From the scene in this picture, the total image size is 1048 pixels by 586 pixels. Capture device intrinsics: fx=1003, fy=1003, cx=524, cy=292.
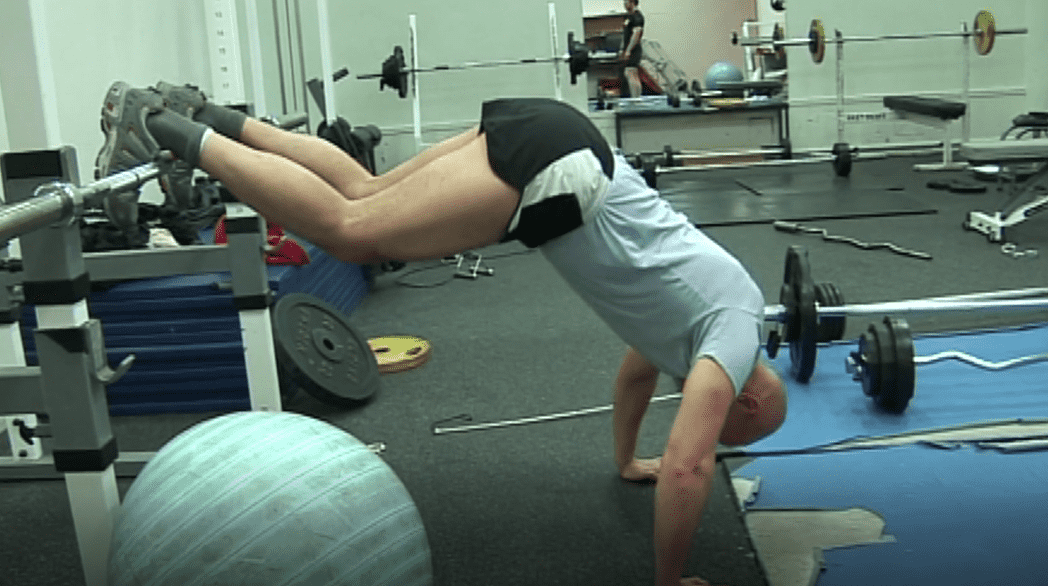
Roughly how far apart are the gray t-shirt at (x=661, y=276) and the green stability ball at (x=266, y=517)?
1.88 ft

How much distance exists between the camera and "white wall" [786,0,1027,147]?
26.6 feet

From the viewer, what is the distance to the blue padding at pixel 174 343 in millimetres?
3186

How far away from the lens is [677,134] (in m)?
8.37

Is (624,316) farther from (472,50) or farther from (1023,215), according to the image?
(472,50)

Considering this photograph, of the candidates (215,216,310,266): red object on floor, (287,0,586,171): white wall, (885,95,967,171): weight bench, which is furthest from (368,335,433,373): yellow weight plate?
(287,0,586,171): white wall

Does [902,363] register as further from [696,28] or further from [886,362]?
[696,28]

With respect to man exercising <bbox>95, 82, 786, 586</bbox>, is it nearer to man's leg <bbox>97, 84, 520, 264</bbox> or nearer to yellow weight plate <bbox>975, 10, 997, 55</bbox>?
man's leg <bbox>97, 84, 520, 264</bbox>

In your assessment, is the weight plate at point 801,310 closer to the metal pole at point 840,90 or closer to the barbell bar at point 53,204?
the barbell bar at point 53,204

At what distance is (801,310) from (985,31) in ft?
17.8

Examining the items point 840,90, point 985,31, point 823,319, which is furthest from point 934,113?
point 823,319

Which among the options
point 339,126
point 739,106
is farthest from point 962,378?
point 739,106

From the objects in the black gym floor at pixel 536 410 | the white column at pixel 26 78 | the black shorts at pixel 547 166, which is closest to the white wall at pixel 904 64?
the black gym floor at pixel 536 410

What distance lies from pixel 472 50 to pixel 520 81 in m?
0.45

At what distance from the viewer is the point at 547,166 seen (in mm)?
1732
